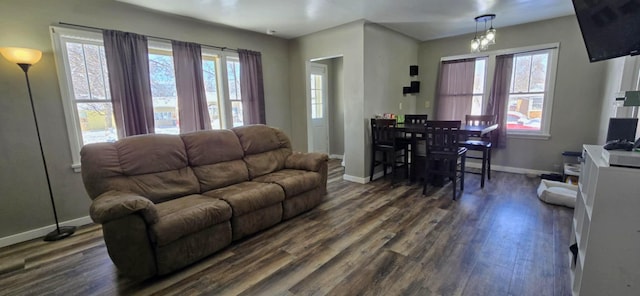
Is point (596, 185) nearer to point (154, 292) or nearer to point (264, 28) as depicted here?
point (154, 292)

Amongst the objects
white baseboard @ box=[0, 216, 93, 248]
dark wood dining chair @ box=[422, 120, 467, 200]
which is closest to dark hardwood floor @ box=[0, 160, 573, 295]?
white baseboard @ box=[0, 216, 93, 248]

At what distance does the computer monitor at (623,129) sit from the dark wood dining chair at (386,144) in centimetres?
234

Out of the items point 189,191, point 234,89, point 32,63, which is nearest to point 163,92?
point 234,89

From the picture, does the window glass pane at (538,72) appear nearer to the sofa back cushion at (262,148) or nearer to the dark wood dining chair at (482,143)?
the dark wood dining chair at (482,143)

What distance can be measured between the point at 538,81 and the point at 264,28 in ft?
14.5

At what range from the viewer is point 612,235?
136cm

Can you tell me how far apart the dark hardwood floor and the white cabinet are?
0.40m

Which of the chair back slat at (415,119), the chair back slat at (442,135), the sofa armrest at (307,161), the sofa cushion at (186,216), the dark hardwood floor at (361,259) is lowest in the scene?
the dark hardwood floor at (361,259)

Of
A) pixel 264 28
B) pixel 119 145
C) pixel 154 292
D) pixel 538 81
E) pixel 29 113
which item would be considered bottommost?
pixel 154 292

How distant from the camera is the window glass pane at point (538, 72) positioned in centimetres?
416

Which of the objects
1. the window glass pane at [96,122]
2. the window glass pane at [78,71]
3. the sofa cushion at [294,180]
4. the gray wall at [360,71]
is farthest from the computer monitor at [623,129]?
the window glass pane at [78,71]

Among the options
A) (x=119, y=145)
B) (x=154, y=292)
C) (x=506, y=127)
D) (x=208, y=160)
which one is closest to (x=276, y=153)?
(x=208, y=160)

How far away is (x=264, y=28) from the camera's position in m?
4.13

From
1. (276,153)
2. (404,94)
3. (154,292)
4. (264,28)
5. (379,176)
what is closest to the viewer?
(154,292)
